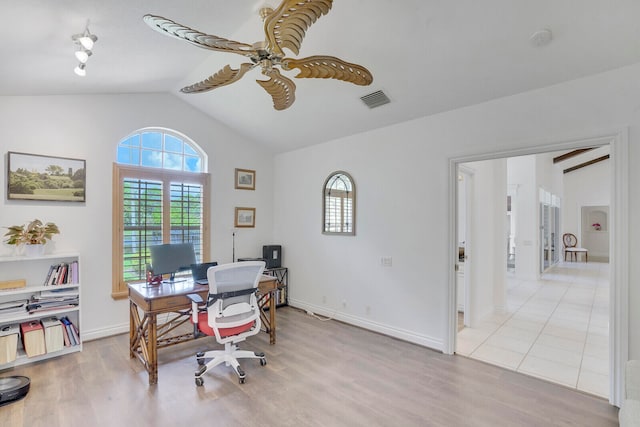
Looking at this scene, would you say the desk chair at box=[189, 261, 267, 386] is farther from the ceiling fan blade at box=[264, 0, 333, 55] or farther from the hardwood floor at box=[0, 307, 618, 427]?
the ceiling fan blade at box=[264, 0, 333, 55]

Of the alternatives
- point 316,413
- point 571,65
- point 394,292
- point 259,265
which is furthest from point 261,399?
point 571,65

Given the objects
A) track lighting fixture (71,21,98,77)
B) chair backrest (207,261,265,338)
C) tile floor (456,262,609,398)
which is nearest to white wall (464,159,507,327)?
tile floor (456,262,609,398)

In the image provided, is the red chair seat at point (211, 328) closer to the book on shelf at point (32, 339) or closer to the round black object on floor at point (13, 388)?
the round black object on floor at point (13, 388)

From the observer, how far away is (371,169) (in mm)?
4195

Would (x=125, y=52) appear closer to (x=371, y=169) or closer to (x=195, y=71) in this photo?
(x=195, y=71)

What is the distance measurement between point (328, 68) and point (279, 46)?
37cm

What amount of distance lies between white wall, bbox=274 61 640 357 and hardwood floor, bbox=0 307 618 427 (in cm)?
65

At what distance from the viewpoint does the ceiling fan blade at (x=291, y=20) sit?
5.17 ft


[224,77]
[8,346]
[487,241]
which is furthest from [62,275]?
[487,241]

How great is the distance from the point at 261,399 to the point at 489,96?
3504 mm

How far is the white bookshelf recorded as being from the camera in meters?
3.07

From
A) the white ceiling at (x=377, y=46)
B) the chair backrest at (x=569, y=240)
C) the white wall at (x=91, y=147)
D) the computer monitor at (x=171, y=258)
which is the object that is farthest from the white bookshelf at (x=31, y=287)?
the chair backrest at (x=569, y=240)

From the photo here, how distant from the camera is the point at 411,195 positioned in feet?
12.3

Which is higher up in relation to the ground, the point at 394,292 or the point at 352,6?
the point at 352,6
